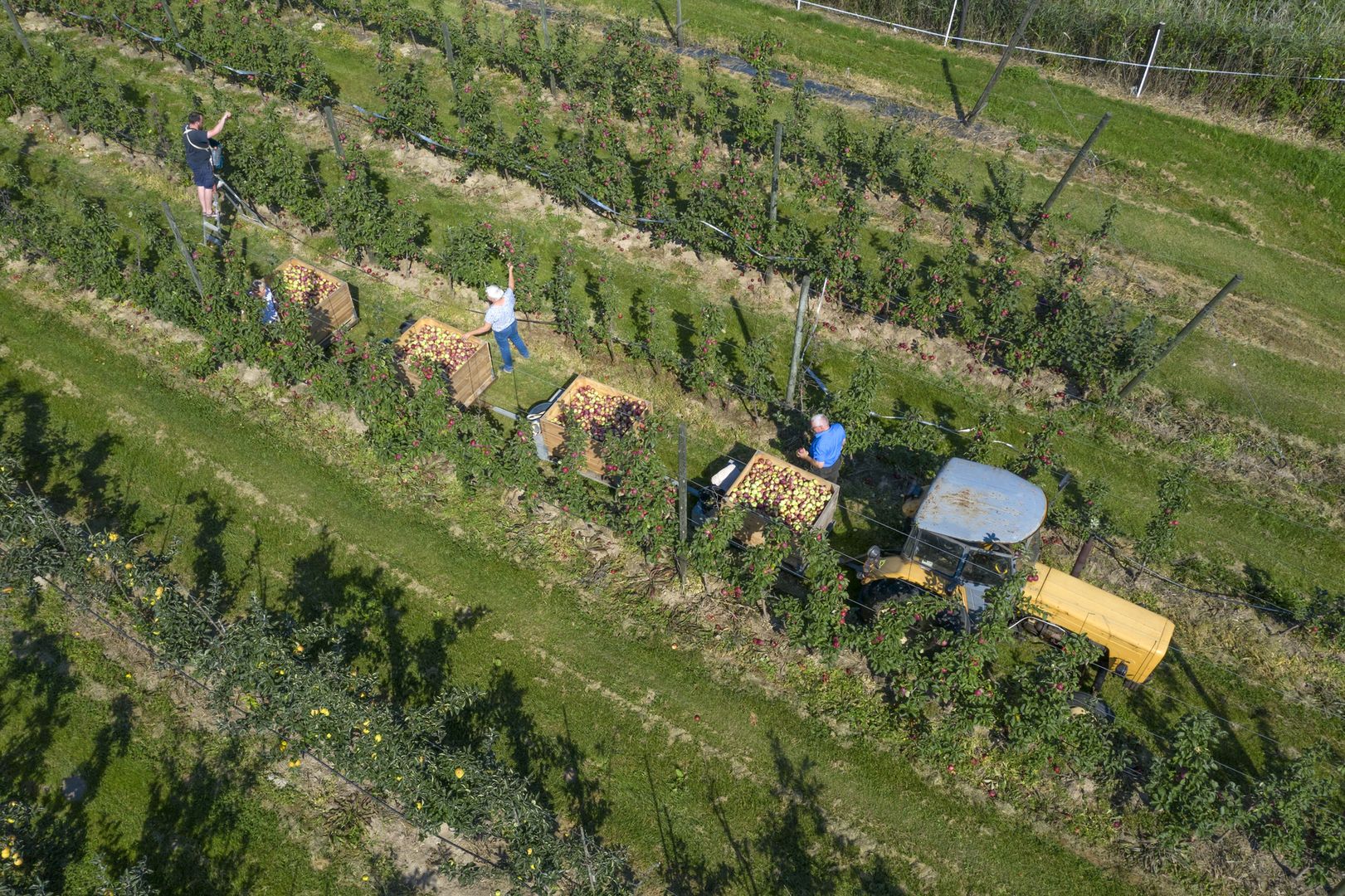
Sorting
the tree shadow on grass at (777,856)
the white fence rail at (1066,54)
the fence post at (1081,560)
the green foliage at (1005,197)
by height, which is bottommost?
the tree shadow on grass at (777,856)

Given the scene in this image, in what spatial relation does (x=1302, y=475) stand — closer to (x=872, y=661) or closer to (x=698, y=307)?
(x=872, y=661)

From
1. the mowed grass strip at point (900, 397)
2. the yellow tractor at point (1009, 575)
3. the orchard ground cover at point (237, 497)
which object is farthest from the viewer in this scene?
the mowed grass strip at point (900, 397)

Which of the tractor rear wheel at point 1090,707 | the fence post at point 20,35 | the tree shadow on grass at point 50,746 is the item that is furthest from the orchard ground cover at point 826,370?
the fence post at point 20,35

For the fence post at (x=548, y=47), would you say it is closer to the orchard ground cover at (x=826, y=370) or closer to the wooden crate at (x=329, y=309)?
the orchard ground cover at (x=826, y=370)

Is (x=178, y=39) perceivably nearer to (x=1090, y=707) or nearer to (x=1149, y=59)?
(x=1090, y=707)

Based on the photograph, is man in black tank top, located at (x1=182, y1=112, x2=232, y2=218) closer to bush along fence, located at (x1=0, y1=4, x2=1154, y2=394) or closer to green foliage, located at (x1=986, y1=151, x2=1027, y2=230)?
bush along fence, located at (x1=0, y1=4, x2=1154, y2=394)

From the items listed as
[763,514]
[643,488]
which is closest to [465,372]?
[643,488]
